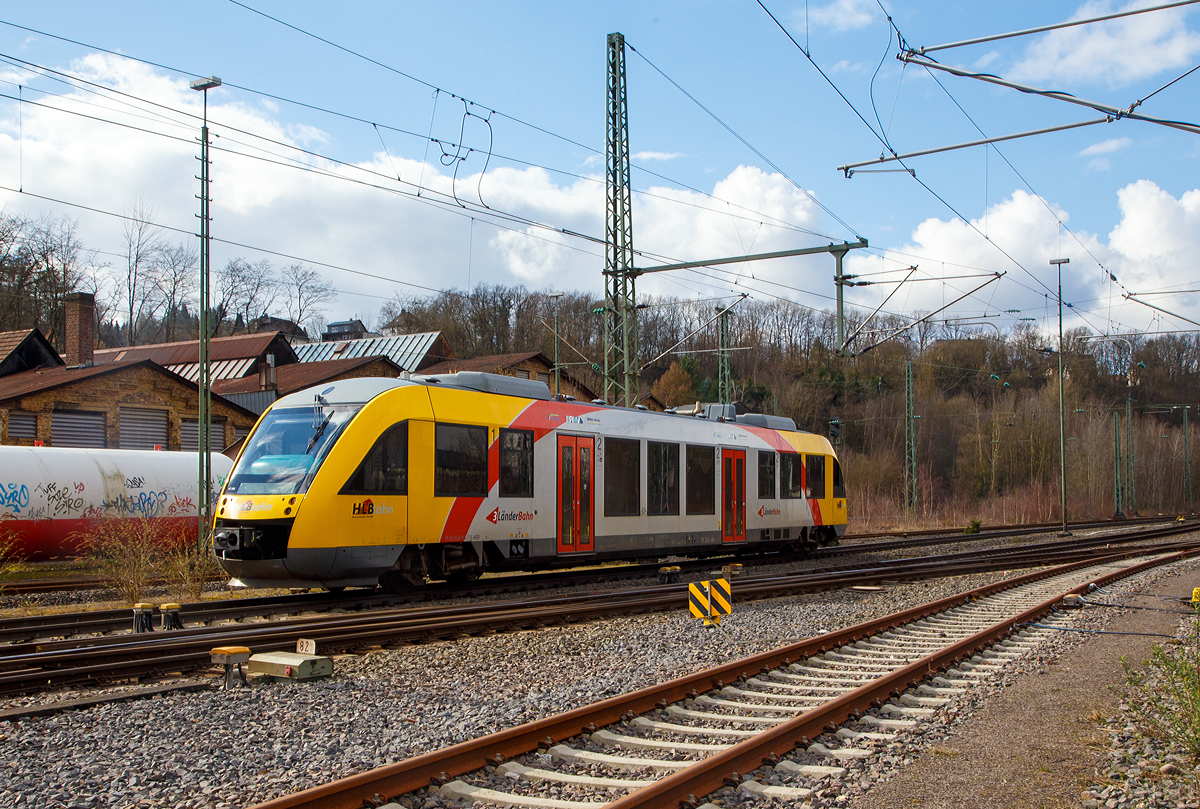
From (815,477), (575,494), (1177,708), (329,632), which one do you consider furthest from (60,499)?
(1177,708)

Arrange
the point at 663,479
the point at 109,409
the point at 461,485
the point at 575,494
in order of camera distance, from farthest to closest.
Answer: the point at 109,409 < the point at 663,479 < the point at 575,494 < the point at 461,485

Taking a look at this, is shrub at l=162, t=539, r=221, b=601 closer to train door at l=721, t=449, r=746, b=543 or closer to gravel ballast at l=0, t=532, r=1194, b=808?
gravel ballast at l=0, t=532, r=1194, b=808

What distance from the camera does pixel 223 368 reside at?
153 ft

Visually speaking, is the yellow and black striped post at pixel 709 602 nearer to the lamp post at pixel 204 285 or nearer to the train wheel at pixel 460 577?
the train wheel at pixel 460 577

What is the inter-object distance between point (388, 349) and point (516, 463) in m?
39.4

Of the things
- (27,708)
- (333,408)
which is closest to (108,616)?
(333,408)

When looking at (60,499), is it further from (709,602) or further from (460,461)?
(709,602)

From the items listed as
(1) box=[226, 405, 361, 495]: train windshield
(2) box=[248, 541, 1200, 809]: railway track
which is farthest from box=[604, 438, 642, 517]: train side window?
(2) box=[248, 541, 1200, 809]: railway track

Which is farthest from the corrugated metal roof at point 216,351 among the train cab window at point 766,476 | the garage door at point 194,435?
the train cab window at point 766,476

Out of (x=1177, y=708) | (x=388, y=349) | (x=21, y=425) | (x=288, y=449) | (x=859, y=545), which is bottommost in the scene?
(x=859, y=545)

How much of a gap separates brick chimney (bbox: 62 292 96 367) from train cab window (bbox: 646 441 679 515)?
2930cm

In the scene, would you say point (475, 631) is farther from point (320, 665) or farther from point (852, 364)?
point (852, 364)

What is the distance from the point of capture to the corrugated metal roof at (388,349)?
51.1 m

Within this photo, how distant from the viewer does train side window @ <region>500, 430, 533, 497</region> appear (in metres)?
15.1
